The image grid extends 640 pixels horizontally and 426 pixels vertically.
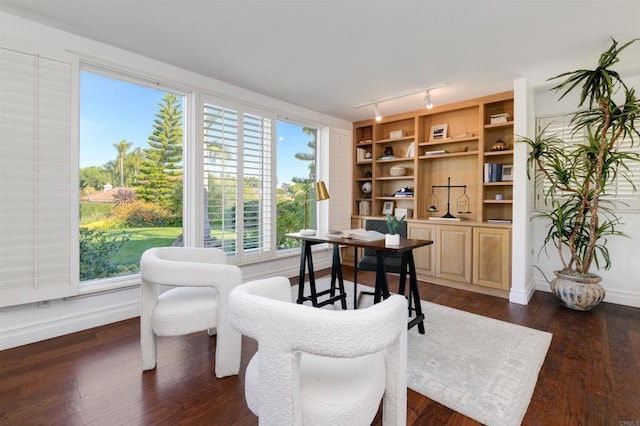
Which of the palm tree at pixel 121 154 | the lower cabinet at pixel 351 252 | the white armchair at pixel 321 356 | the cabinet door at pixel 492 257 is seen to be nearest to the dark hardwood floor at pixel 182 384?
the white armchair at pixel 321 356

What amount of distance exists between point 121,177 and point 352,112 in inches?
125

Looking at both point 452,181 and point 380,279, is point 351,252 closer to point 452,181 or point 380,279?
point 452,181

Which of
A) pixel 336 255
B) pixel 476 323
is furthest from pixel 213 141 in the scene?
pixel 476 323

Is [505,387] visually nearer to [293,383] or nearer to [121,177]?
[293,383]

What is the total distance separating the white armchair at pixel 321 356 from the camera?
2.97 ft

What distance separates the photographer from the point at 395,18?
221cm

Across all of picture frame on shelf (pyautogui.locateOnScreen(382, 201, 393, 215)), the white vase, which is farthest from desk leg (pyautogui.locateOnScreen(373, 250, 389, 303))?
picture frame on shelf (pyautogui.locateOnScreen(382, 201, 393, 215))

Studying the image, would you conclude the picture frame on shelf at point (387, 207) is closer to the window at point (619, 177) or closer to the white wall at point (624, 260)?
the window at point (619, 177)

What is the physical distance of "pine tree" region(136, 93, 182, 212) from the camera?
10.4 ft

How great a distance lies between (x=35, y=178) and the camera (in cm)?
230

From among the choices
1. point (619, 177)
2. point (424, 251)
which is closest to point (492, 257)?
point (424, 251)

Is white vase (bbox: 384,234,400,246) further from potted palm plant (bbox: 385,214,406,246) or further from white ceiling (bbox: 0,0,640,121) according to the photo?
white ceiling (bbox: 0,0,640,121)

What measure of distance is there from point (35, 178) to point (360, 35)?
9.01ft

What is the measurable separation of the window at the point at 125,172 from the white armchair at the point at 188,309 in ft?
4.11
